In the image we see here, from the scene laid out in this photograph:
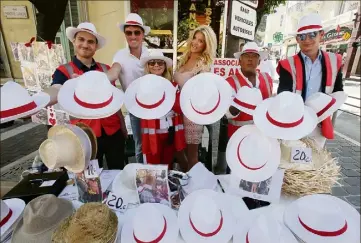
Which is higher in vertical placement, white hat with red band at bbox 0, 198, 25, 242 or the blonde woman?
the blonde woman

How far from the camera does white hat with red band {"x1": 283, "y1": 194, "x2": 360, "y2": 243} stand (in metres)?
1.00

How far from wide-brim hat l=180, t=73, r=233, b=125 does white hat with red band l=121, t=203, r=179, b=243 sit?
1.82ft

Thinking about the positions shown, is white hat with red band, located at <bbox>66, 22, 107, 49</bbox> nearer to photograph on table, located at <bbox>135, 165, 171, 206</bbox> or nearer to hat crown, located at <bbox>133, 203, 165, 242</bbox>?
photograph on table, located at <bbox>135, 165, 171, 206</bbox>

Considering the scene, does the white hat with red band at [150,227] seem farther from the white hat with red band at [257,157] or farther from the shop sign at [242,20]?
the shop sign at [242,20]

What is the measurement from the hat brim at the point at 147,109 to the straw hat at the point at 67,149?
32 centimetres

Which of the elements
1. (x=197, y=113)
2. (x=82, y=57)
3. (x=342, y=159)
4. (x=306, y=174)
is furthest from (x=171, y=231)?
(x=342, y=159)

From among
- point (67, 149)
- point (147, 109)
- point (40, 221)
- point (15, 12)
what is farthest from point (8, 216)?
point (15, 12)

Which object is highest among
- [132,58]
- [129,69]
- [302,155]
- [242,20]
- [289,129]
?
[242,20]

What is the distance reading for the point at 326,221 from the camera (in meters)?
1.02

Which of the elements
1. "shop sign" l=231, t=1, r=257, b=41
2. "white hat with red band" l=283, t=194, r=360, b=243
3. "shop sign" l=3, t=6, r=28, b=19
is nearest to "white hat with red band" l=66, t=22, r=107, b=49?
"shop sign" l=231, t=1, r=257, b=41

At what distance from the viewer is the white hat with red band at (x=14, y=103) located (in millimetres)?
937

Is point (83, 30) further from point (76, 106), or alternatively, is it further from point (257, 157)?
point (257, 157)

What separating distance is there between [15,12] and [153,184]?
7.93m

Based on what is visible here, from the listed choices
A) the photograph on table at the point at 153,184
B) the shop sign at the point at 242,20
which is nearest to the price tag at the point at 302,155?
the photograph on table at the point at 153,184
